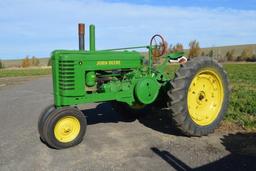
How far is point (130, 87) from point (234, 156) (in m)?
2.37

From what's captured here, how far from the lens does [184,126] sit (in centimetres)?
616

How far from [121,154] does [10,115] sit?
16.3 ft

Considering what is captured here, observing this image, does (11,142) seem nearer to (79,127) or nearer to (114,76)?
(79,127)

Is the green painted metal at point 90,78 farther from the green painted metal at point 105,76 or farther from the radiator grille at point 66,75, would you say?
the radiator grille at point 66,75

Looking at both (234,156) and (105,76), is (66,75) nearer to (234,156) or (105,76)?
(105,76)

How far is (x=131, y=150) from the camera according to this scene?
5645 millimetres

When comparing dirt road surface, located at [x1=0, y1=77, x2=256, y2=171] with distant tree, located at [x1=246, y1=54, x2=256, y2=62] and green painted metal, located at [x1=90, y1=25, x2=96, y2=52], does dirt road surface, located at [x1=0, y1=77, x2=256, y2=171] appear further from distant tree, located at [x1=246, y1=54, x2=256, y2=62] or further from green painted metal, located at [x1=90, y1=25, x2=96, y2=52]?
distant tree, located at [x1=246, y1=54, x2=256, y2=62]

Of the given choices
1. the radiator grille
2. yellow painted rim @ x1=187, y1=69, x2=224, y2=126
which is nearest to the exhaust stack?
the radiator grille

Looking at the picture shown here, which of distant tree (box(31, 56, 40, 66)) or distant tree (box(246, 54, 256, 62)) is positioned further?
distant tree (box(31, 56, 40, 66))

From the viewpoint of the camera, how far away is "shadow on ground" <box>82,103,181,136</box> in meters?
7.20

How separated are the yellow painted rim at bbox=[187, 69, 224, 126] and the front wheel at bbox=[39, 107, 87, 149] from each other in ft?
6.97

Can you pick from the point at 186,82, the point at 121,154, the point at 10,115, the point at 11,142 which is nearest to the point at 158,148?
the point at 121,154

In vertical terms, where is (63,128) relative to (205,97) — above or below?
below

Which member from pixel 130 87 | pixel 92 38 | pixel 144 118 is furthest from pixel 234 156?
pixel 92 38
